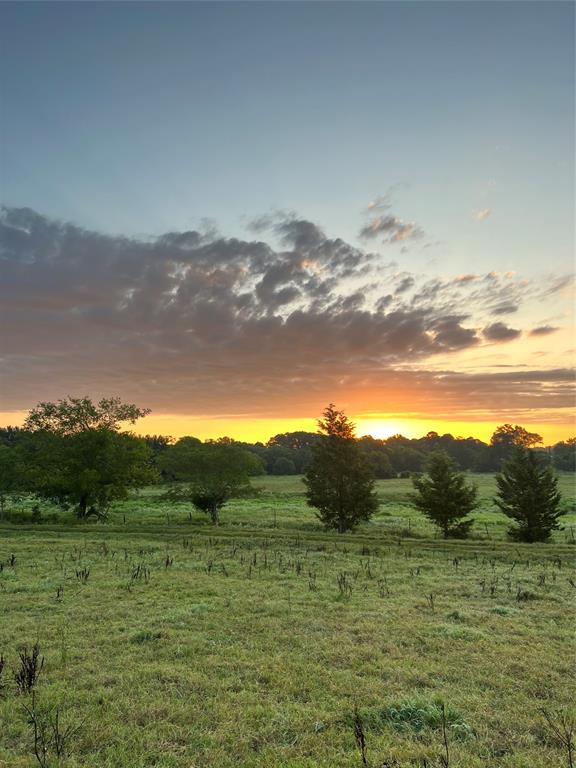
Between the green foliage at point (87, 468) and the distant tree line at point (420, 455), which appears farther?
the distant tree line at point (420, 455)

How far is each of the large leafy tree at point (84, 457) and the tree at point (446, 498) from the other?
1175 inches

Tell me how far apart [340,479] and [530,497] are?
54.0 ft

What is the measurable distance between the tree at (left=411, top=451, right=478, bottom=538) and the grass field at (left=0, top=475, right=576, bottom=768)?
650 inches

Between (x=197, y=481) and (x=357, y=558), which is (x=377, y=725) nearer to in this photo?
(x=357, y=558)

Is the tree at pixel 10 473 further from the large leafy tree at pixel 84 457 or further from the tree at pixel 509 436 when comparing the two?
the tree at pixel 509 436

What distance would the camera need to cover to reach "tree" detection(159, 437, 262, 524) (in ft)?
159

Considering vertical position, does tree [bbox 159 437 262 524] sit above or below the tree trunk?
above

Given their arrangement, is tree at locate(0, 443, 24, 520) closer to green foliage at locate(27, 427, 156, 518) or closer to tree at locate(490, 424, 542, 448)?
green foliage at locate(27, 427, 156, 518)

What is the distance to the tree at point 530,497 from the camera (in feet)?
127

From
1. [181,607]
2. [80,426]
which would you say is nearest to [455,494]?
[181,607]

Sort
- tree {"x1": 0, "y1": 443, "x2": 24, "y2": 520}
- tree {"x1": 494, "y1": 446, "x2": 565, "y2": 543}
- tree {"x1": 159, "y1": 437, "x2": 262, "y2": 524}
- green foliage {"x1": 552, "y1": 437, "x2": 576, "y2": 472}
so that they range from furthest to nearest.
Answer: green foliage {"x1": 552, "y1": 437, "x2": 576, "y2": 472} → tree {"x1": 0, "y1": 443, "x2": 24, "y2": 520} → tree {"x1": 159, "y1": 437, "x2": 262, "y2": 524} → tree {"x1": 494, "y1": 446, "x2": 565, "y2": 543}

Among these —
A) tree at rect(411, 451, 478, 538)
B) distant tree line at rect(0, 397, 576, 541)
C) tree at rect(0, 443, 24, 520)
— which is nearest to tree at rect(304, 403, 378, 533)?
distant tree line at rect(0, 397, 576, 541)

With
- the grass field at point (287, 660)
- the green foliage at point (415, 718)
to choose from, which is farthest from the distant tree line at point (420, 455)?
the green foliage at point (415, 718)

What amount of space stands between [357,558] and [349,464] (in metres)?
18.5
